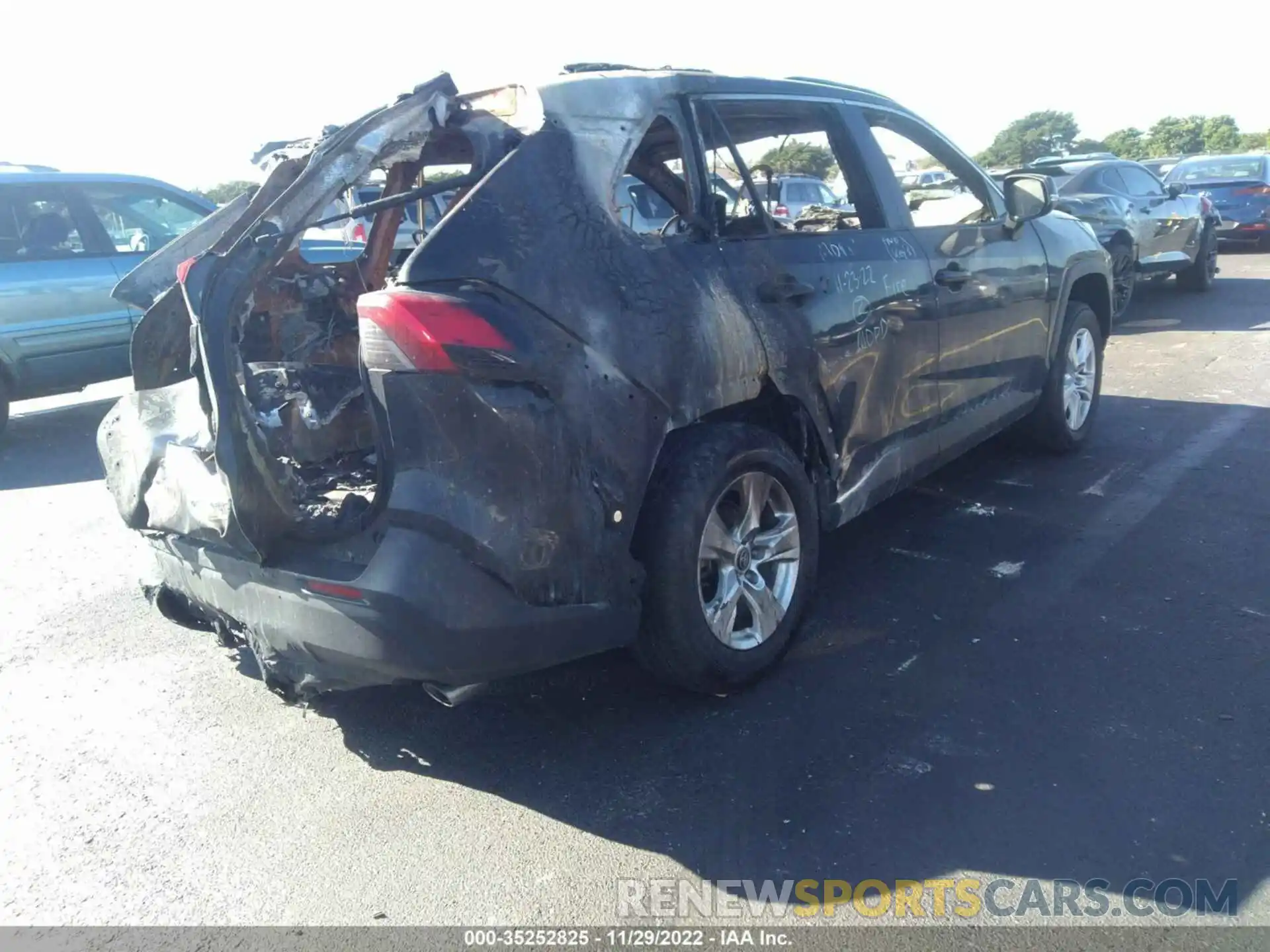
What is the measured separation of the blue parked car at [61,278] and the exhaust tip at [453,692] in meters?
6.48

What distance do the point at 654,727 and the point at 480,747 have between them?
0.57m

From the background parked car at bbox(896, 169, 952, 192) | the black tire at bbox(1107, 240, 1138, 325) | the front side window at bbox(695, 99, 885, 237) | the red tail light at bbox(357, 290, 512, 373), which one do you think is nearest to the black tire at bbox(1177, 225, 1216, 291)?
the black tire at bbox(1107, 240, 1138, 325)

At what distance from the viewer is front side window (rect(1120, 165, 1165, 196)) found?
11.9 m

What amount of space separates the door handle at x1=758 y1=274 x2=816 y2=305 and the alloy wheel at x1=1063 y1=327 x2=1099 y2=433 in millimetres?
2804

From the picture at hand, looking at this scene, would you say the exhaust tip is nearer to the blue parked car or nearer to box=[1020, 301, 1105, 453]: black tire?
box=[1020, 301, 1105, 453]: black tire

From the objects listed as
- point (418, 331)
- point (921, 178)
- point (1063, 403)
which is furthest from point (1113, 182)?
point (418, 331)

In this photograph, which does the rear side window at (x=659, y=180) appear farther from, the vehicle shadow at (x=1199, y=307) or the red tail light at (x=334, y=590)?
the vehicle shadow at (x=1199, y=307)

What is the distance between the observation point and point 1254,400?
7.43 m

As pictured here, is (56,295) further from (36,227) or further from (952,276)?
(952,276)

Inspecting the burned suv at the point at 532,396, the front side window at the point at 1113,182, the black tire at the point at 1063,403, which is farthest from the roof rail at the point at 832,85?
the front side window at the point at 1113,182

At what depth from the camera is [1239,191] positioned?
677 inches

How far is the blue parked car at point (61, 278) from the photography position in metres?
8.13

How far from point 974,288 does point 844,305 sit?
1199mm

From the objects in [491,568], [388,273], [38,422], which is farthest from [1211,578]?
[38,422]
